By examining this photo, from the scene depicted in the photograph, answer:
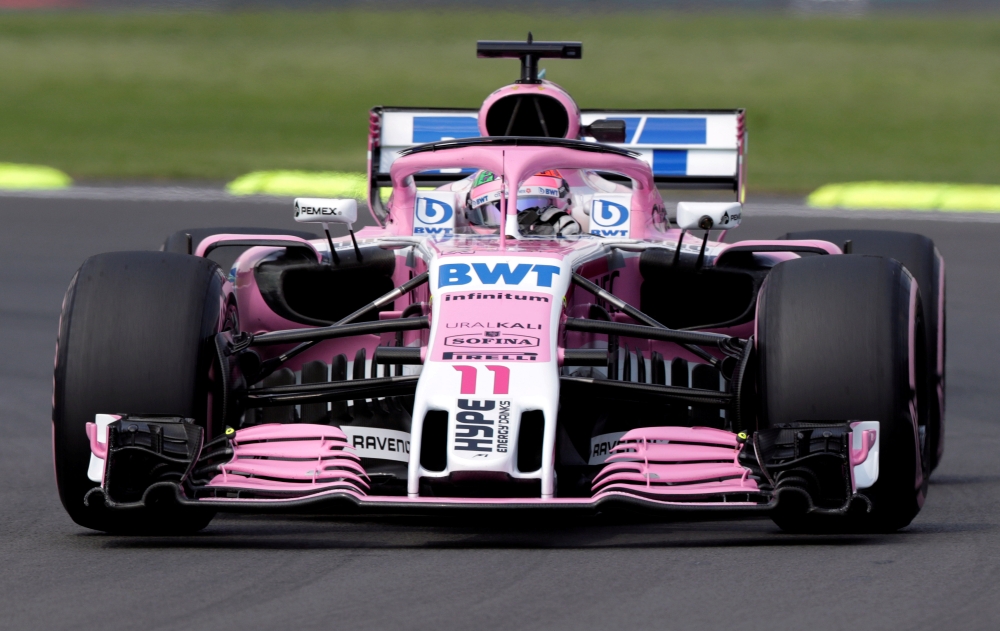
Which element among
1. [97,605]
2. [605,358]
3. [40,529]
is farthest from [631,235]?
[97,605]

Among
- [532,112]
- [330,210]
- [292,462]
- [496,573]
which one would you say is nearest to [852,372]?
[496,573]

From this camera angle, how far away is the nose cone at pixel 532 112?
8.94 m

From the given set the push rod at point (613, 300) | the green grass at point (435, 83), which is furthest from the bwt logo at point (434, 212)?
the green grass at point (435, 83)

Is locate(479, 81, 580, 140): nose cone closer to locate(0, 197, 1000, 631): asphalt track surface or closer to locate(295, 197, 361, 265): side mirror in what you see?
locate(295, 197, 361, 265): side mirror

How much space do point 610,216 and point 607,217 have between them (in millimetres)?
15

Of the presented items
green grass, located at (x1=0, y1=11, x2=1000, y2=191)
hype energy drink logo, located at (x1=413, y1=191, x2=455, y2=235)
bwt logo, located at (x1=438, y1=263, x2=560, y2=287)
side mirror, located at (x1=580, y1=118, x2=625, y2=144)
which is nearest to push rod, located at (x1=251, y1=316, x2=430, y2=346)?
bwt logo, located at (x1=438, y1=263, x2=560, y2=287)

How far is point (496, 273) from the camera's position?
6.52 metres

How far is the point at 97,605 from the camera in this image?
16.4 feet

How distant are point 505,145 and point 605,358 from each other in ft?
5.13

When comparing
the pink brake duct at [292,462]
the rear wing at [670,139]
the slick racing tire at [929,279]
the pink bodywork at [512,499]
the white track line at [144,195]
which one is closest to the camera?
the pink bodywork at [512,499]

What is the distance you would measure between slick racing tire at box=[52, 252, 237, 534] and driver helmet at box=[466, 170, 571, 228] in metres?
2.04

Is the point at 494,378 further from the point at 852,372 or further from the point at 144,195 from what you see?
the point at 144,195

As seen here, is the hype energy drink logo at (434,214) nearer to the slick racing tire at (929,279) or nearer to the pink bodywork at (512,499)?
the slick racing tire at (929,279)

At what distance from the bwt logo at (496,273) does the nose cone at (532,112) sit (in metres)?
2.45
